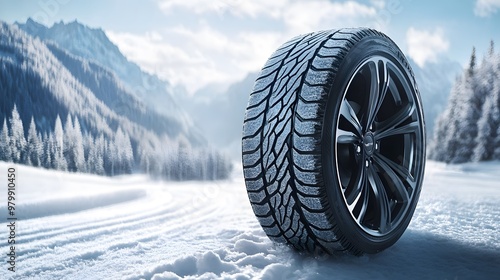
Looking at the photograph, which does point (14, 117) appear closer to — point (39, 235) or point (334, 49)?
point (39, 235)

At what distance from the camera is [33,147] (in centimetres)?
823

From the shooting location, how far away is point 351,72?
1.77m

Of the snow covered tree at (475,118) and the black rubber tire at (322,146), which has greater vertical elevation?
the snow covered tree at (475,118)

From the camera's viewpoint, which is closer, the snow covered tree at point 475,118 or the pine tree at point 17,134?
the pine tree at point 17,134

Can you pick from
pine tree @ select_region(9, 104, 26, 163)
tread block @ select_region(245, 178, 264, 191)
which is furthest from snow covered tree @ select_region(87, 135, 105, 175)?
tread block @ select_region(245, 178, 264, 191)

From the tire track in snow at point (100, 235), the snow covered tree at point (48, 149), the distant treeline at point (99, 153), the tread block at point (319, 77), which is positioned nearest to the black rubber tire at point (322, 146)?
the tread block at point (319, 77)

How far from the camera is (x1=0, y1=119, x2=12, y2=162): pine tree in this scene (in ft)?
15.5

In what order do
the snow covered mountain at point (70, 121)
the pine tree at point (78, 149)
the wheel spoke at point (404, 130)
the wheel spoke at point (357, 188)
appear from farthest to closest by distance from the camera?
the pine tree at point (78, 149) → the snow covered mountain at point (70, 121) → the wheel spoke at point (404, 130) → the wheel spoke at point (357, 188)

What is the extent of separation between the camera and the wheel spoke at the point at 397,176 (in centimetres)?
225

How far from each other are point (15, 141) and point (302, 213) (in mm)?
7561

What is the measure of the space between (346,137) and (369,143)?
286mm

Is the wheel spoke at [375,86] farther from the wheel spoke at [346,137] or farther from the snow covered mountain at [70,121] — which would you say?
the snow covered mountain at [70,121]

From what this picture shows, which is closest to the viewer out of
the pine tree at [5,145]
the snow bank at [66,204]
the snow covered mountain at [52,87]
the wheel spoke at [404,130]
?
the wheel spoke at [404,130]

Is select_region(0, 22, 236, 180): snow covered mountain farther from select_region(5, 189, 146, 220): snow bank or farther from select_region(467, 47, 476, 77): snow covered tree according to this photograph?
select_region(467, 47, 476, 77): snow covered tree
